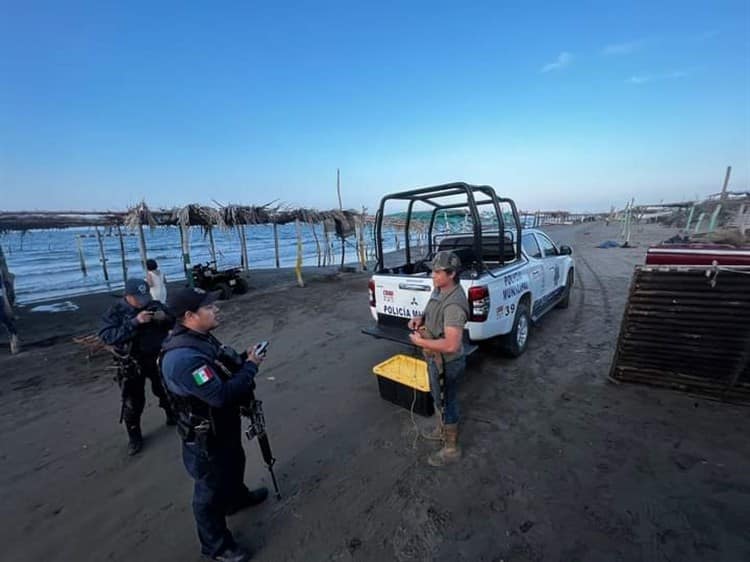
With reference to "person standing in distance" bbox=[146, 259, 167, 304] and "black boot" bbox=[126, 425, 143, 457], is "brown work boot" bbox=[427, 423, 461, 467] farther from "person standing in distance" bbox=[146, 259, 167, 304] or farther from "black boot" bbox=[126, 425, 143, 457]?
"person standing in distance" bbox=[146, 259, 167, 304]

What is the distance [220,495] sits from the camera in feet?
6.09

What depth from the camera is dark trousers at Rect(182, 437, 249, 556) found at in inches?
70.3

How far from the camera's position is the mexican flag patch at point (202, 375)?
65.2 inches

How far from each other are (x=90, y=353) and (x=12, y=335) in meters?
A: 1.72

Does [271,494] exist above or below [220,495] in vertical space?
below

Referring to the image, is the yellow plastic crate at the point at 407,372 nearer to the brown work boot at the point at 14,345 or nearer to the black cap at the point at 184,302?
the black cap at the point at 184,302

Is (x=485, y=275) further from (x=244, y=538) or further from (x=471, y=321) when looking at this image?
(x=244, y=538)

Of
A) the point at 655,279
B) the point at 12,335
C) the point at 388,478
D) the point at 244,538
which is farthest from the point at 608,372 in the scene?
the point at 12,335

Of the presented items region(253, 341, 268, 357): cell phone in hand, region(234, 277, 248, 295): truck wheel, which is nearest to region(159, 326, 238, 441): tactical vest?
region(253, 341, 268, 357): cell phone in hand

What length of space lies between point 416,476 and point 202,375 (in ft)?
5.95

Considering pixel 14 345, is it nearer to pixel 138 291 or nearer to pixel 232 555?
pixel 138 291

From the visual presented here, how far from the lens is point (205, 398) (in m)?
1.67

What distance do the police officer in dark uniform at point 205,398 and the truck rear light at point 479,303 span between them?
2.45 metres

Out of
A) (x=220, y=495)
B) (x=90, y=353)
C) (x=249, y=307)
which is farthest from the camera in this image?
(x=249, y=307)
